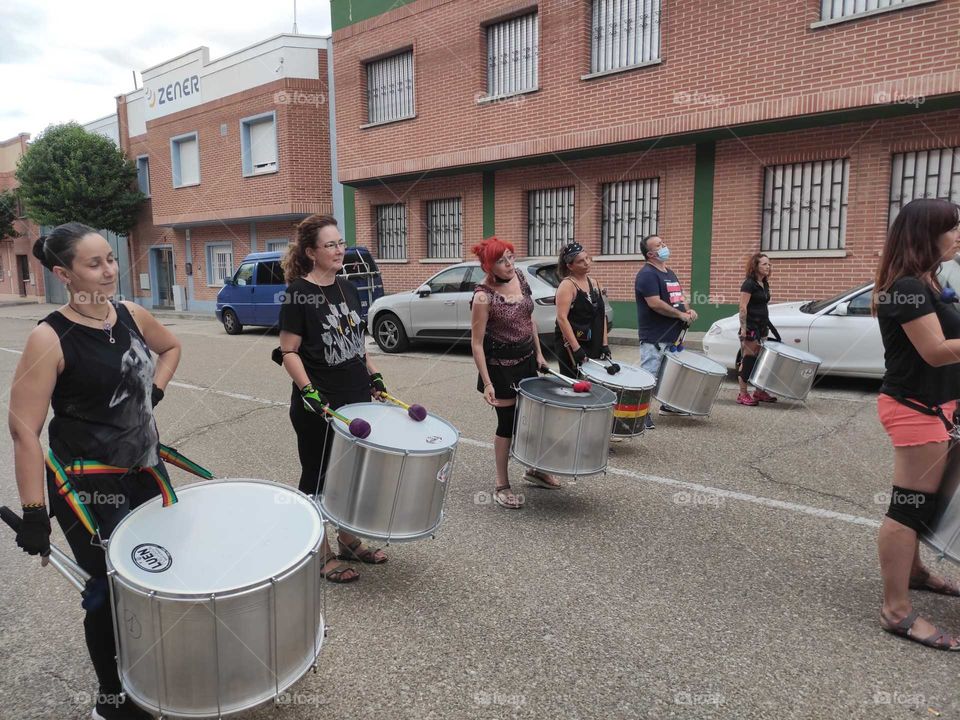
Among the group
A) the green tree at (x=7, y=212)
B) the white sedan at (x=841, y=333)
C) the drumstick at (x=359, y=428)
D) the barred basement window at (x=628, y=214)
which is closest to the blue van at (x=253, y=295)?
the barred basement window at (x=628, y=214)

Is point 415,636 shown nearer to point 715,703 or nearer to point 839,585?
point 715,703

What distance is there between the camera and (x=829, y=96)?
35.5ft

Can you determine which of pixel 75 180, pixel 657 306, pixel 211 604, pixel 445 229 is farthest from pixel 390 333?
pixel 75 180

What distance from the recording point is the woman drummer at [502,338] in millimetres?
4320

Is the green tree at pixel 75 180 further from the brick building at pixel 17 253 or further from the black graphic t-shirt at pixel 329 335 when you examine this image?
the black graphic t-shirt at pixel 329 335

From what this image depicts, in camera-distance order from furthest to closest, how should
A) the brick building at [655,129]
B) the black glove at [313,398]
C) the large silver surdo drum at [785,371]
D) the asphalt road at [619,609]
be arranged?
the brick building at [655,129] < the large silver surdo drum at [785,371] < the black glove at [313,398] < the asphalt road at [619,609]

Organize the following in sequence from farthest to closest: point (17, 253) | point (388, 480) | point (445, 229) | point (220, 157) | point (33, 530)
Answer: point (17, 253) → point (220, 157) → point (445, 229) → point (388, 480) → point (33, 530)

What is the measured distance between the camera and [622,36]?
1356cm

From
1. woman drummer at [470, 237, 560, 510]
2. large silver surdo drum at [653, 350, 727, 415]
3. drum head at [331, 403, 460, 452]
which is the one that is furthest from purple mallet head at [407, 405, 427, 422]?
large silver surdo drum at [653, 350, 727, 415]

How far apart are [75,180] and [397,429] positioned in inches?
1046

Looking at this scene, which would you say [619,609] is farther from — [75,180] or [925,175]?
[75,180]

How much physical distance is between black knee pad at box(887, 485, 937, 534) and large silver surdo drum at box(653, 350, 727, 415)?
352cm

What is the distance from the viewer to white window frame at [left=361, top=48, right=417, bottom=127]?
1725cm

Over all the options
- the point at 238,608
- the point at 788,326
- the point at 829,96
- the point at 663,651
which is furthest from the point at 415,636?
the point at 829,96
